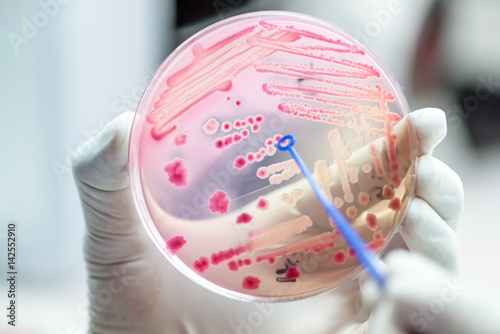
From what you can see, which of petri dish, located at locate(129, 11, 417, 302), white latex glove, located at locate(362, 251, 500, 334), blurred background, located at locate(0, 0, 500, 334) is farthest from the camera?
blurred background, located at locate(0, 0, 500, 334)

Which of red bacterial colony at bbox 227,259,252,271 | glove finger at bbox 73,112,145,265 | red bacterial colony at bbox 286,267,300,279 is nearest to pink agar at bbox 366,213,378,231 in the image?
red bacterial colony at bbox 286,267,300,279

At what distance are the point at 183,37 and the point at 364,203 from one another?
0.89m

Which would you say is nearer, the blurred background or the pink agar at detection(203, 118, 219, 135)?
the pink agar at detection(203, 118, 219, 135)

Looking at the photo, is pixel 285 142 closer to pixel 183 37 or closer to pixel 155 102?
pixel 155 102

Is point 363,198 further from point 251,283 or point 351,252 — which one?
point 251,283

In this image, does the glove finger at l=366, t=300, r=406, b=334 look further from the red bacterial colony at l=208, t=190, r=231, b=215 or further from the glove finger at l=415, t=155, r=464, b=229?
the red bacterial colony at l=208, t=190, r=231, b=215

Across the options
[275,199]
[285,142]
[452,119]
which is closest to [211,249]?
[275,199]

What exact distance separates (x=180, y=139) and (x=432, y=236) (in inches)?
26.5

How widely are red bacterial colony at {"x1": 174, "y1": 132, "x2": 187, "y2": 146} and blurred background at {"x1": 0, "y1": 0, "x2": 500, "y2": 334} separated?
0.54 metres

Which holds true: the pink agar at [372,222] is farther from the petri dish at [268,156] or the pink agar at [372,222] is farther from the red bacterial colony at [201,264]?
the red bacterial colony at [201,264]

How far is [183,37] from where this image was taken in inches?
58.5

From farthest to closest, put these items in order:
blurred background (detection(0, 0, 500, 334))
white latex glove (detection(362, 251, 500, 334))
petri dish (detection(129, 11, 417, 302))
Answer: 1. blurred background (detection(0, 0, 500, 334))
2. petri dish (detection(129, 11, 417, 302))
3. white latex glove (detection(362, 251, 500, 334))

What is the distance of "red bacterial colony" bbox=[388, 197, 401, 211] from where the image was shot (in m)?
1.02

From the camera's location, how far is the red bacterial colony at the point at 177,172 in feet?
3.37
